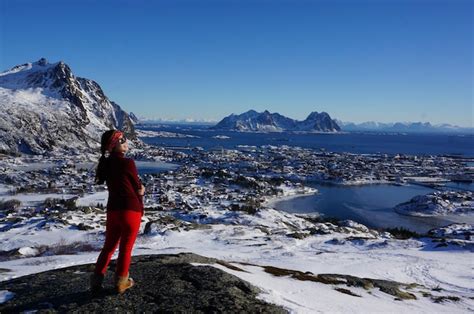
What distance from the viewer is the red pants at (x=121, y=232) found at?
7.31 meters

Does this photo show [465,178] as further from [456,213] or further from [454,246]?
[454,246]

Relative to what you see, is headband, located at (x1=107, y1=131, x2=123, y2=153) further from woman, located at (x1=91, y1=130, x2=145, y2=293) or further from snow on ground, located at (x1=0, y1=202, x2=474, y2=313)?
snow on ground, located at (x1=0, y1=202, x2=474, y2=313)

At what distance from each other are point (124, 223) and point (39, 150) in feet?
694

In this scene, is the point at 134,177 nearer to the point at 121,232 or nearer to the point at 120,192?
the point at 120,192

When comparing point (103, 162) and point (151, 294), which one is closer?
point (103, 162)

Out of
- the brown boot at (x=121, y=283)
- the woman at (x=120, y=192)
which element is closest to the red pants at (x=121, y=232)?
the woman at (x=120, y=192)

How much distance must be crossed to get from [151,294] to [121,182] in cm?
244

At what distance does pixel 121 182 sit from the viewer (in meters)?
7.30

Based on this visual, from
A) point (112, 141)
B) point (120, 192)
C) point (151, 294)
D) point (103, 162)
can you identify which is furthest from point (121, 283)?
point (112, 141)

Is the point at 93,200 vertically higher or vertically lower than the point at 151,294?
lower

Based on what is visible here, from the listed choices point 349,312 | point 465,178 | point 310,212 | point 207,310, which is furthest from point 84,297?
point 465,178

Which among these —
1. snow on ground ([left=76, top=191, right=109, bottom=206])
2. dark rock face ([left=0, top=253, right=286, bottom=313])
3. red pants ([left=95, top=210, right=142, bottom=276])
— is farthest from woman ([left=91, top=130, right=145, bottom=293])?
snow on ground ([left=76, top=191, right=109, bottom=206])

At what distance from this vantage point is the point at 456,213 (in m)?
91.4

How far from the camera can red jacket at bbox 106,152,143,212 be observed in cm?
727
